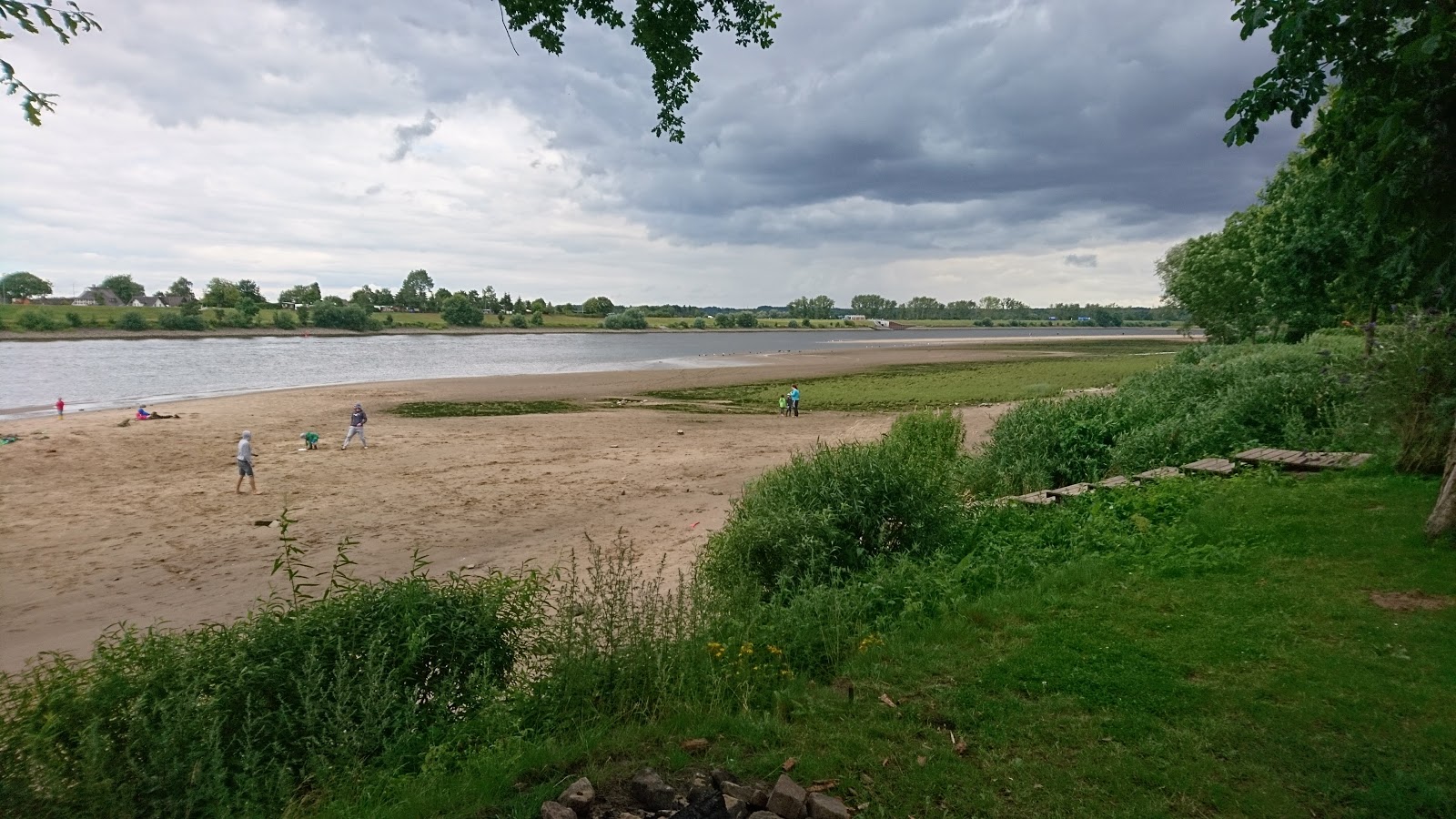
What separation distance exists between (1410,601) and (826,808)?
5.51m

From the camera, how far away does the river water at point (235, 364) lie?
40.9m

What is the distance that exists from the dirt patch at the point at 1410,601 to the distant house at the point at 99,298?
16404 centimetres

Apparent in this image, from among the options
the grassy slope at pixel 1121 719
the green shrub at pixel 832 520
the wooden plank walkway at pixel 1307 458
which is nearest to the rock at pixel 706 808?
the grassy slope at pixel 1121 719

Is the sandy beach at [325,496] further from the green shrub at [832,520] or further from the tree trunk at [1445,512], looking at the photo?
the tree trunk at [1445,512]

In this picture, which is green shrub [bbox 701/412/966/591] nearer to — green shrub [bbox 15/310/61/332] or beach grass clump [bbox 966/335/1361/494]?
beach grass clump [bbox 966/335/1361/494]

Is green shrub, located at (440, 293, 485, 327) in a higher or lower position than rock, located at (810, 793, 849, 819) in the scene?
higher

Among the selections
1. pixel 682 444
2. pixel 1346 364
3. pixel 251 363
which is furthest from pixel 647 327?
pixel 1346 364

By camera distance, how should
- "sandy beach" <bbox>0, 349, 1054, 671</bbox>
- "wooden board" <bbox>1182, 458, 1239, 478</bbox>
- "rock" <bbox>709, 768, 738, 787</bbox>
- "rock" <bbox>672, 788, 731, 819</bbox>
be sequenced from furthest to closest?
"sandy beach" <bbox>0, 349, 1054, 671</bbox>, "wooden board" <bbox>1182, 458, 1239, 478</bbox>, "rock" <bbox>709, 768, 738, 787</bbox>, "rock" <bbox>672, 788, 731, 819</bbox>

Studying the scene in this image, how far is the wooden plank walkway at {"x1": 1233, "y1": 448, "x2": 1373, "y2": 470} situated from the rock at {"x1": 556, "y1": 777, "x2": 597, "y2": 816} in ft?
35.6

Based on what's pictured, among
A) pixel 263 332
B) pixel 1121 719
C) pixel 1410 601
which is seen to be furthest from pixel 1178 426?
pixel 263 332

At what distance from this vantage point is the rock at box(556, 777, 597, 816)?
12.6 feet

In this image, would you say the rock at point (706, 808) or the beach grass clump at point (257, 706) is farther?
the beach grass clump at point (257, 706)

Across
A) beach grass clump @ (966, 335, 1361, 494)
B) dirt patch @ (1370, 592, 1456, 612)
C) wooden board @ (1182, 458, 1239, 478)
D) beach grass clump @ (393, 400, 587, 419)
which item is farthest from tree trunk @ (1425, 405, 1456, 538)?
beach grass clump @ (393, 400, 587, 419)

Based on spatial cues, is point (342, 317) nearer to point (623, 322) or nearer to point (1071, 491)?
point (623, 322)
